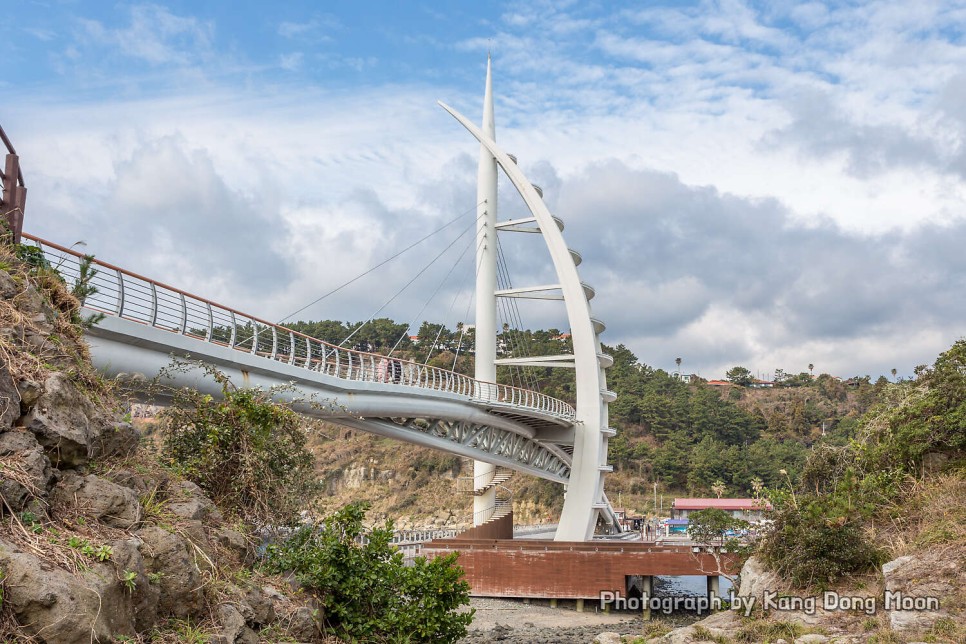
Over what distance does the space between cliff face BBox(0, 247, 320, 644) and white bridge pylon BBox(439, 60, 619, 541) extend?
21959 millimetres

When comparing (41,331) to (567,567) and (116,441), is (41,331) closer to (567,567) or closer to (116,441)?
(116,441)

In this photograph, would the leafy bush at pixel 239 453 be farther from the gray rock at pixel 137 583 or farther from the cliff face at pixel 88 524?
the gray rock at pixel 137 583

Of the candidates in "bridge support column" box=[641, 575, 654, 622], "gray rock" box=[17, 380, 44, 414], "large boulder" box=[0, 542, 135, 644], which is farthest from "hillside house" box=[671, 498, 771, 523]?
"large boulder" box=[0, 542, 135, 644]

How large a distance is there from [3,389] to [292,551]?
402 centimetres

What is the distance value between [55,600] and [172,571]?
1714 mm

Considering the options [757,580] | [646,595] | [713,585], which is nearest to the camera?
[757,580]

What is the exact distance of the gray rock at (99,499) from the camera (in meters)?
7.97

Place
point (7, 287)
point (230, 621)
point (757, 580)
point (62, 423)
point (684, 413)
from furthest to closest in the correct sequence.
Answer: point (684, 413), point (757, 580), point (7, 287), point (230, 621), point (62, 423)

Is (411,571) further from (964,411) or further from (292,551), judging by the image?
(964,411)

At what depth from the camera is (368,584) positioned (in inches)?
418

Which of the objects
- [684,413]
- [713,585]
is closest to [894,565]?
[713,585]

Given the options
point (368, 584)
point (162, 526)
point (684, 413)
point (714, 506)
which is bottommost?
point (368, 584)

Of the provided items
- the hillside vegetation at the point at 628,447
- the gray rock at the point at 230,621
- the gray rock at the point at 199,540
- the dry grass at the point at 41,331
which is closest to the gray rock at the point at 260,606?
the gray rock at the point at 230,621

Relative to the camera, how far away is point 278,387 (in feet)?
49.6
